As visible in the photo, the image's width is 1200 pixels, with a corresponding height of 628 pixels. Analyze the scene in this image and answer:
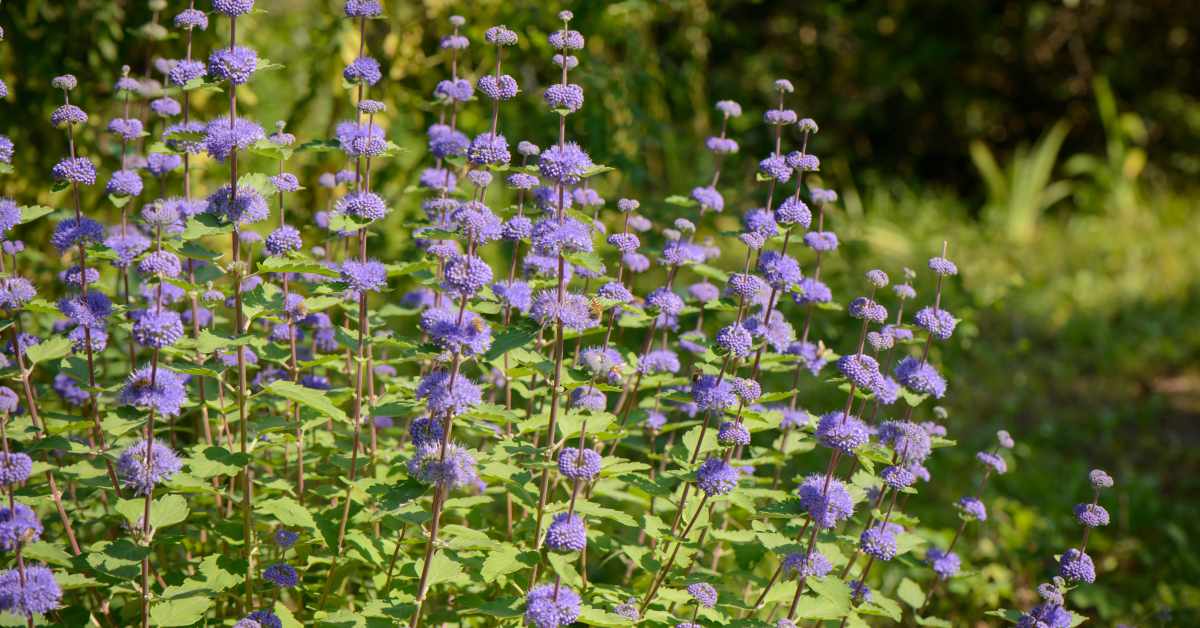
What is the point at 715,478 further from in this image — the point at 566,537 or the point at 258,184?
the point at 258,184

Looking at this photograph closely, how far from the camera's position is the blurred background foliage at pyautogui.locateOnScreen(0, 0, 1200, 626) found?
483 centimetres

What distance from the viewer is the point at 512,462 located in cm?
306

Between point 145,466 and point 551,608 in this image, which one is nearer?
point 551,608

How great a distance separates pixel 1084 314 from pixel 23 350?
24.3 feet

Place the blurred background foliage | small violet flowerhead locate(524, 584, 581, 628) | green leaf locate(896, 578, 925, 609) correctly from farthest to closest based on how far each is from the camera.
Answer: the blurred background foliage
green leaf locate(896, 578, 925, 609)
small violet flowerhead locate(524, 584, 581, 628)

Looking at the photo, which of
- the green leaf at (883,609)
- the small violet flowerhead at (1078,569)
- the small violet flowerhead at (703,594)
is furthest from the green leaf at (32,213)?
the small violet flowerhead at (1078,569)

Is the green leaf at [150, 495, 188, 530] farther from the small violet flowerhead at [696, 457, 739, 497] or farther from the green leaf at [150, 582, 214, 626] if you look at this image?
the small violet flowerhead at [696, 457, 739, 497]

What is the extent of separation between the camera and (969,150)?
11.4m

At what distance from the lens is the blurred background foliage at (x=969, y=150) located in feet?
15.9

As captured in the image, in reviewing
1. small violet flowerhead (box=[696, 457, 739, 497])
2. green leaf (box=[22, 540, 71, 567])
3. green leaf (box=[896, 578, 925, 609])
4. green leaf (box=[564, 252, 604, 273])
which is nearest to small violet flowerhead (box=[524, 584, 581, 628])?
small violet flowerhead (box=[696, 457, 739, 497])

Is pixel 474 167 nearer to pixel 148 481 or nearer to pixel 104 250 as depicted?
pixel 104 250

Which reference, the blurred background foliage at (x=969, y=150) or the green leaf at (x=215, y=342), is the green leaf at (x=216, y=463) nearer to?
the green leaf at (x=215, y=342)

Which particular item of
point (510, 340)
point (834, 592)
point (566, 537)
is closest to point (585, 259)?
point (510, 340)

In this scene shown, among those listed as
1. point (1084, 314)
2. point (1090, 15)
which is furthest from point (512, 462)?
point (1090, 15)
